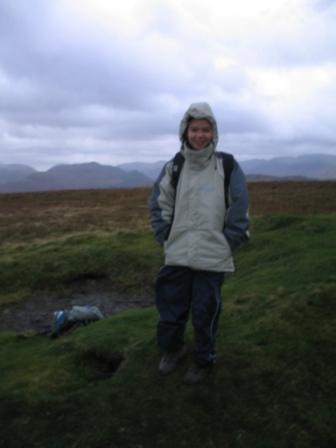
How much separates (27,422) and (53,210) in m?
37.8

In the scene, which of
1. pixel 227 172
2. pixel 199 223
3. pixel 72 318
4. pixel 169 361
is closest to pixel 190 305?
pixel 169 361

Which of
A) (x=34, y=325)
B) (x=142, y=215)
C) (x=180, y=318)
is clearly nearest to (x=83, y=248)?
(x=34, y=325)

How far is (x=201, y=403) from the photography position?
6668 millimetres

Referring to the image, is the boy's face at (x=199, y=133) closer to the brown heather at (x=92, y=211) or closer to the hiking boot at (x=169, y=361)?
the hiking boot at (x=169, y=361)

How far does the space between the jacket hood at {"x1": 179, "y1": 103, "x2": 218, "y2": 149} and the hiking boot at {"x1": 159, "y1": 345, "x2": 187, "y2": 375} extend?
305cm

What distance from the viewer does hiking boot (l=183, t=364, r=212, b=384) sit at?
705cm

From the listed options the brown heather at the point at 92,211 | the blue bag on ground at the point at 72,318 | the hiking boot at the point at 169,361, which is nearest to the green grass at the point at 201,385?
the hiking boot at the point at 169,361

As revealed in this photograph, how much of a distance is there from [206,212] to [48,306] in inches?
363

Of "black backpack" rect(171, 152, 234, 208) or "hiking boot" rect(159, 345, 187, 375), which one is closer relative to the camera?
"black backpack" rect(171, 152, 234, 208)

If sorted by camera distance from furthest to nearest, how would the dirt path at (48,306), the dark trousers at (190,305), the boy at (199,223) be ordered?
the dirt path at (48,306) → the dark trousers at (190,305) → the boy at (199,223)

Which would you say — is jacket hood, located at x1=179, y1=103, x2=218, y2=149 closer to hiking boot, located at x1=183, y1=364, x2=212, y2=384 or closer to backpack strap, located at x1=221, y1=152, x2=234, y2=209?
backpack strap, located at x1=221, y1=152, x2=234, y2=209

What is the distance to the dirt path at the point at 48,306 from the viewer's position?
43.8 ft

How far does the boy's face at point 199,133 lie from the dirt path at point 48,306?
25.7 ft

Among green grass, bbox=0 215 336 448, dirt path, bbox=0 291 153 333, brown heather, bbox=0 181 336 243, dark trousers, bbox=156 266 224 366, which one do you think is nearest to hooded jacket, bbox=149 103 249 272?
dark trousers, bbox=156 266 224 366
